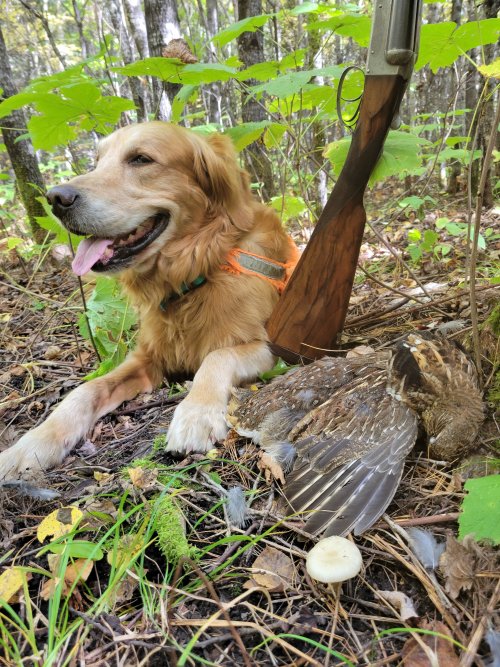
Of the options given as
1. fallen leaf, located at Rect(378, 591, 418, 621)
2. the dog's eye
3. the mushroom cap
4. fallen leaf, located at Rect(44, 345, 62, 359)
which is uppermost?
the dog's eye

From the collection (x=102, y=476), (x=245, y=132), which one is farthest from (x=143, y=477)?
(x=245, y=132)

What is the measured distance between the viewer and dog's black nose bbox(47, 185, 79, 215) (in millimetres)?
2371

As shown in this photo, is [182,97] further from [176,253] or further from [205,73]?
[176,253]

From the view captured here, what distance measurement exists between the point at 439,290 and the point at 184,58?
2303 mm

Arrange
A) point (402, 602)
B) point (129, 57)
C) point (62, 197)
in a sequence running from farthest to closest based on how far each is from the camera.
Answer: point (129, 57), point (62, 197), point (402, 602)

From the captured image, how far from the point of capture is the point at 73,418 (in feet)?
7.30

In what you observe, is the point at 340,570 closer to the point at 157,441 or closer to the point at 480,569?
the point at 480,569

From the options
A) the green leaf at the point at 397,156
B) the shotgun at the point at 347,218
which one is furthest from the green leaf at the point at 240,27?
the green leaf at the point at 397,156

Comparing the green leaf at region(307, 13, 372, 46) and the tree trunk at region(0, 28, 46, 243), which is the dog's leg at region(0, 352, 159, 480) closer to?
the green leaf at region(307, 13, 372, 46)

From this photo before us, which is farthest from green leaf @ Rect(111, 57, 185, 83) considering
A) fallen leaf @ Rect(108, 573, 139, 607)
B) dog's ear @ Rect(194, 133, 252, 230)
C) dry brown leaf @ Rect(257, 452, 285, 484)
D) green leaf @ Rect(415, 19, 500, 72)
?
fallen leaf @ Rect(108, 573, 139, 607)

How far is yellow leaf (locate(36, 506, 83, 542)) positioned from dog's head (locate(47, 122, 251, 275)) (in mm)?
1411

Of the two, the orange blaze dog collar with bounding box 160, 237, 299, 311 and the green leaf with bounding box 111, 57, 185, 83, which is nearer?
the green leaf with bounding box 111, 57, 185, 83

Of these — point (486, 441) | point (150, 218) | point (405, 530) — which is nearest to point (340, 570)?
point (405, 530)

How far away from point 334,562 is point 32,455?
5.02 feet
